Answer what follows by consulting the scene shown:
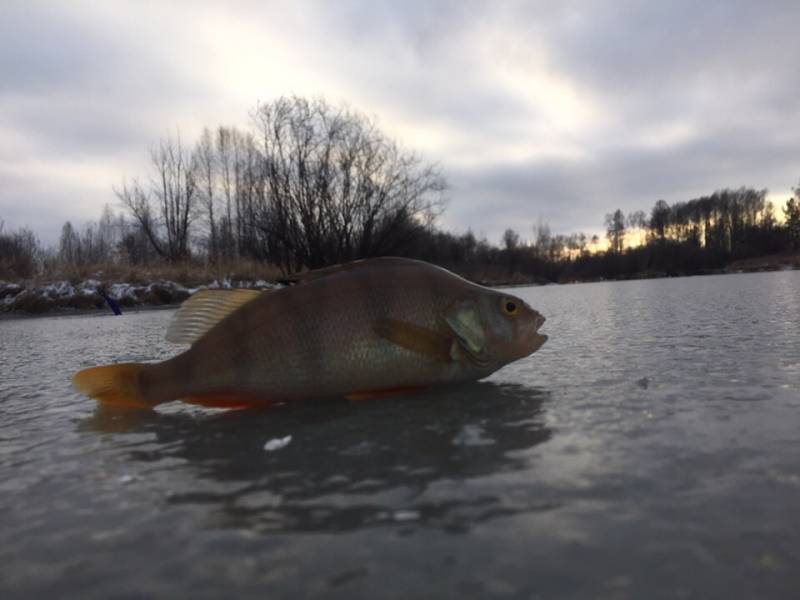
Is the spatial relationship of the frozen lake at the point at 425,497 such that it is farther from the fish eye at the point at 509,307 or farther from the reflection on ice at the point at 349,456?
the fish eye at the point at 509,307

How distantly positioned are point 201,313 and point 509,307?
1358mm

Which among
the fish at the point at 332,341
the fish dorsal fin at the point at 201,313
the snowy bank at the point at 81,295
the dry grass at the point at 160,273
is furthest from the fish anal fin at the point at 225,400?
the dry grass at the point at 160,273

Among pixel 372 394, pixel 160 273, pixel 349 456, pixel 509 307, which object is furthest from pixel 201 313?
pixel 160 273

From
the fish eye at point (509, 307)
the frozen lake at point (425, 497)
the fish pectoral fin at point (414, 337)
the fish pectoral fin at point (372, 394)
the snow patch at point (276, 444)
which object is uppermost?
the fish eye at point (509, 307)

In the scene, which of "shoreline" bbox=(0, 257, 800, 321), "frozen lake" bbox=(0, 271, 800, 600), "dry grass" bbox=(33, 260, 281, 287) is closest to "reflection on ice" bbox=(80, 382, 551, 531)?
"frozen lake" bbox=(0, 271, 800, 600)

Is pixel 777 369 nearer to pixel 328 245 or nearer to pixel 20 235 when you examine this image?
pixel 328 245

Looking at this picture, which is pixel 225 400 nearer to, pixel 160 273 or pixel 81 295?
pixel 81 295

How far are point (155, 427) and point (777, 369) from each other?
2.79m

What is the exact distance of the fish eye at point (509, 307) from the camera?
2305 mm

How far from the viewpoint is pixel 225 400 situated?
6.91ft

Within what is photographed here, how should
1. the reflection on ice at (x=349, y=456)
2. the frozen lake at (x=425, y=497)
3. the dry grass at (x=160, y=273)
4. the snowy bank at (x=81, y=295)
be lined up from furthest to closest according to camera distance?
the dry grass at (x=160, y=273) < the snowy bank at (x=81, y=295) < the reflection on ice at (x=349, y=456) < the frozen lake at (x=425, y=497)

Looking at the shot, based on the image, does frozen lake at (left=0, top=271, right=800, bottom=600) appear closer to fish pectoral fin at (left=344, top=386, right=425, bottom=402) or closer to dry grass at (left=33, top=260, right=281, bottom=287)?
fish pectoral fin at (left=344, top=386, right=425, bottom=402)

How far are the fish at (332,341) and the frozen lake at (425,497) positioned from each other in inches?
4.5

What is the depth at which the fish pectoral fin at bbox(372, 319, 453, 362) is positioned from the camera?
2.15m
